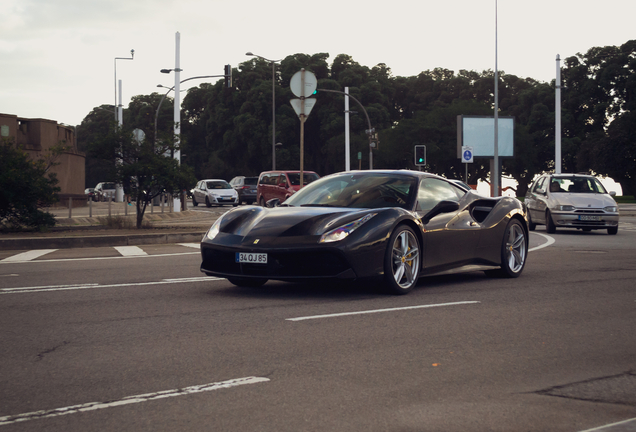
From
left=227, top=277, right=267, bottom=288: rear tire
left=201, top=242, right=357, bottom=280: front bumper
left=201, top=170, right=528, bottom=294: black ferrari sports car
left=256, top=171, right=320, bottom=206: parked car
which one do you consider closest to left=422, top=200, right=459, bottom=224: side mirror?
left=201, top=170, right=528, bottom=294: black ferrari sports car

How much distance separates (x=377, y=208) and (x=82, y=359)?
396 centimetres

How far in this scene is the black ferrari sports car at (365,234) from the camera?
7.46 m

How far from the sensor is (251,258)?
7520mm

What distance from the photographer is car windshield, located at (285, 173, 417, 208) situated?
27.6ft

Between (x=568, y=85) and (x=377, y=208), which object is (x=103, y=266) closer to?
(x=377, y=208)

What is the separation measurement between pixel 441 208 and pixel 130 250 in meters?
7.17

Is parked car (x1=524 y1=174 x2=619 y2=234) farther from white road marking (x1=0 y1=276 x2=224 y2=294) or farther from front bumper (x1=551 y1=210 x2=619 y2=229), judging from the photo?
white road marking (x1=0 y1=276 x2=224 y2=294)

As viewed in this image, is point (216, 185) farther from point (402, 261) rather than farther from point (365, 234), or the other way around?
point (365, 234)

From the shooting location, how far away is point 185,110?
92312 mm

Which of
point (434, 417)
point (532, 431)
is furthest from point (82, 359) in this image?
point (532, 431)

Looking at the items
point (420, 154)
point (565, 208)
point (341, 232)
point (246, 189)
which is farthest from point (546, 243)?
point (246, 189)

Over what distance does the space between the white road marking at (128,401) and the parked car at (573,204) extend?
16.6m

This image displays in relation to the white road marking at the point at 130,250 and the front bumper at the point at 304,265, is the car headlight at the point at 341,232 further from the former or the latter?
the white road marking at the point at 130,250


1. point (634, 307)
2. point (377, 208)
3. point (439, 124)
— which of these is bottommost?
point (634, 307)
